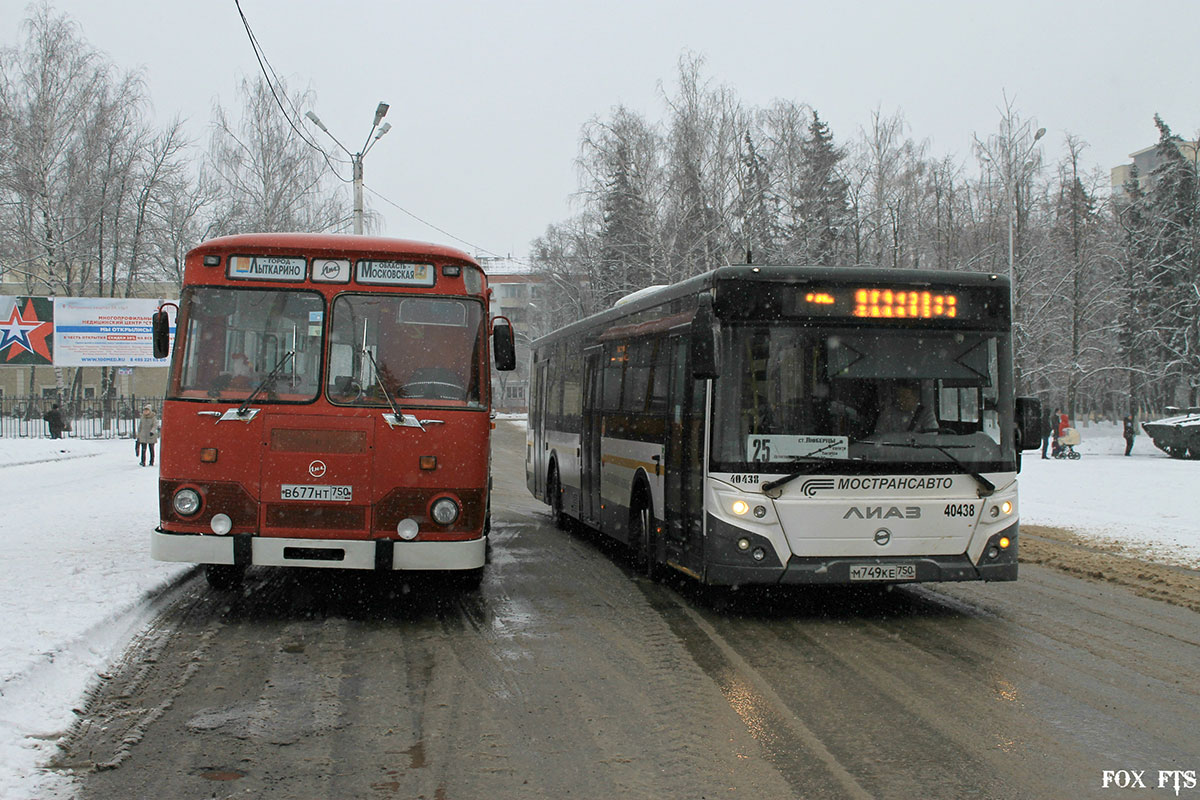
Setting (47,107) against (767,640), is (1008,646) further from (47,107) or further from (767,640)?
(47,107)

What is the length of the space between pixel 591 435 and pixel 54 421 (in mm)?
29976

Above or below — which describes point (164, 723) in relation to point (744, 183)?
below

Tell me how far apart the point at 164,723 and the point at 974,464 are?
6.01 m

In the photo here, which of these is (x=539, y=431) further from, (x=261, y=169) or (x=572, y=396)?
(x=261, y=169)

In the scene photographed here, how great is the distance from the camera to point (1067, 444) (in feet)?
117

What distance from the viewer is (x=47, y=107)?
1635 inches

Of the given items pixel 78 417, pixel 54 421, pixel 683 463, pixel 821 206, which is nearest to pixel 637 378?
pixel 683 463

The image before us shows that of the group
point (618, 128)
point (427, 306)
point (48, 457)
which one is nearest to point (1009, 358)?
point (427, 306)

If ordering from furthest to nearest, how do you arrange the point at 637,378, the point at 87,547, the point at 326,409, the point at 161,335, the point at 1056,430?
1. the point at 1056,430
2. the point at 87,547
3. the point at 637,378
4. the point at 161,335
5. the point at 326,409

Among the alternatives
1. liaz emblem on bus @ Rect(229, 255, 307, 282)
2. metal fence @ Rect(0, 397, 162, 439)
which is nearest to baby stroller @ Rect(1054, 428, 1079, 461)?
metal fence @ Rect(0, 397, 162, 439)

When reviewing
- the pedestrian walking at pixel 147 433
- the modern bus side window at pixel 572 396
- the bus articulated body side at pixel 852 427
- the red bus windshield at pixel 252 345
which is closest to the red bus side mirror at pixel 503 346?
the red bus windshield at pixel 252 345

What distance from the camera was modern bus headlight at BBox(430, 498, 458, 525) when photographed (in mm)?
8172

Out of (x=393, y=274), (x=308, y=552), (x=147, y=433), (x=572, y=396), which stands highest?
(x=393, y=274)

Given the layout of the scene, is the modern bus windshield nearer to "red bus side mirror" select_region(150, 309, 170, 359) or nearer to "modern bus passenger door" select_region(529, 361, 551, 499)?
"red bus side mirror" select_region(150, 309, 170, 359)
